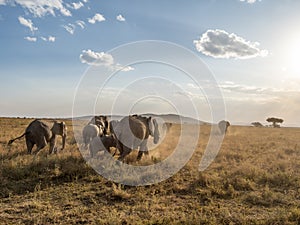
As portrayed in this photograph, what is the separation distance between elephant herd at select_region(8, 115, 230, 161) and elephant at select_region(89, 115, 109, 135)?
26 cm

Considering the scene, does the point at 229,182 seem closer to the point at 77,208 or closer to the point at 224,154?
the point at 77,208

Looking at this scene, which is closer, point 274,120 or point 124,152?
point 124,152

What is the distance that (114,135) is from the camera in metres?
12.4

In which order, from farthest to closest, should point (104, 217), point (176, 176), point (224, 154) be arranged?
point (224, 154) → point (176, 176) → point (104, 217)

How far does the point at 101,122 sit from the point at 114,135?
146 inches

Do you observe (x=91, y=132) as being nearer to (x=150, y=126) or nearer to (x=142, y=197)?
(x=150, y=126)

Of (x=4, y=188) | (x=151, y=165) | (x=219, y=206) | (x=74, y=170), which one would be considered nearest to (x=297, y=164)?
(x=151, y=165)

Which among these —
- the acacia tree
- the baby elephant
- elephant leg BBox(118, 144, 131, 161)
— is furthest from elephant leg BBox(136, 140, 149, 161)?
the acacia tree

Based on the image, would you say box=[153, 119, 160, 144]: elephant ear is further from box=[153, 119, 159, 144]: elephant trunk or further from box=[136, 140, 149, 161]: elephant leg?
box=[136, 140, 149, 161]: elephant leg

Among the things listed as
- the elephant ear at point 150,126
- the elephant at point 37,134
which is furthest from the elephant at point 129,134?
the elephant at point 37,134

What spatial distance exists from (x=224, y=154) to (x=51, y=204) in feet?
32.7

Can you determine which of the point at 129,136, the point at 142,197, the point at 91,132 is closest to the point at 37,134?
the point at 91,132

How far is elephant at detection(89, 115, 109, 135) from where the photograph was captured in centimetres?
1566

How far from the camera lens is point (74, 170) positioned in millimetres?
9953
